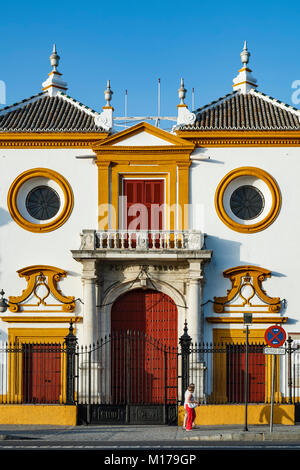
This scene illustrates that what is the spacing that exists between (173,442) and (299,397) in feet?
33.7

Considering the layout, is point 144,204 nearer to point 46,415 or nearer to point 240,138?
point 240,138

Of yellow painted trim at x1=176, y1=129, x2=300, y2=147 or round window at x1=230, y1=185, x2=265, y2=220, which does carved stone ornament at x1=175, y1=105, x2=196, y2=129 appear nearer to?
yellow painted trim at x1=176, y1=129, x2=300, y2=147

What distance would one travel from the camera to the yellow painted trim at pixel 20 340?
33.1m

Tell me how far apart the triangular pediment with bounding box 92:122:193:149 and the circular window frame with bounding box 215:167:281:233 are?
1898 millimetres

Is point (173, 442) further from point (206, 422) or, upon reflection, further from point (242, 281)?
point (242, 281)

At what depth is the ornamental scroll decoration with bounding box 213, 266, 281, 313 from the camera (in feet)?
109

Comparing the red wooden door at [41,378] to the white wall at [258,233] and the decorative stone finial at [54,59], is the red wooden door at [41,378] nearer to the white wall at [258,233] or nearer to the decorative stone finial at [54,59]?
the white wall at [258,233]

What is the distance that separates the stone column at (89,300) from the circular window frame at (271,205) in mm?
5169

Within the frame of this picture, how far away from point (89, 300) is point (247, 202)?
6.96 m

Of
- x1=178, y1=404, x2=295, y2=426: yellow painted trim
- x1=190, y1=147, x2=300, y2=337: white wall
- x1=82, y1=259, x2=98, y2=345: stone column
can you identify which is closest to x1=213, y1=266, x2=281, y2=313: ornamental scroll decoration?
x1=190, y1=147, x2=300, y2=337: white wall

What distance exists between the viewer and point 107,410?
93.5ft

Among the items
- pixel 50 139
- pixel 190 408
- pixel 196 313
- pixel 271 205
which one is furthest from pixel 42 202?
pixel 190 408

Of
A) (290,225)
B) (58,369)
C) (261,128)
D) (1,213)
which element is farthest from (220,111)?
(58,369)

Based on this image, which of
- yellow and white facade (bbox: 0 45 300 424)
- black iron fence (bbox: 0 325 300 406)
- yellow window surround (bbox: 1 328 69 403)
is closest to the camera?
black iron fence (bbox: 0 325 300 406)
